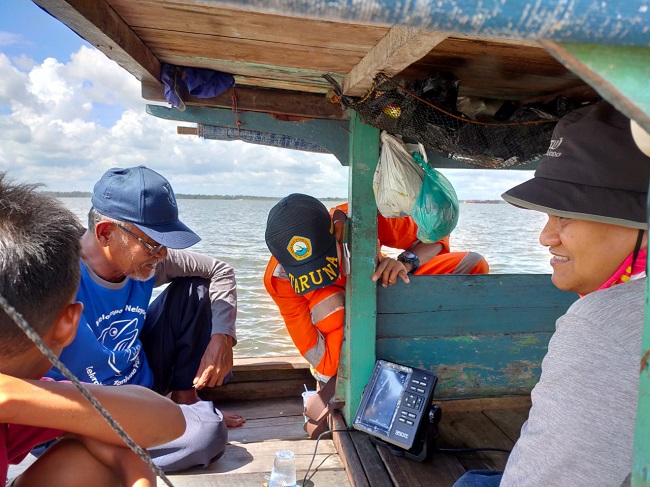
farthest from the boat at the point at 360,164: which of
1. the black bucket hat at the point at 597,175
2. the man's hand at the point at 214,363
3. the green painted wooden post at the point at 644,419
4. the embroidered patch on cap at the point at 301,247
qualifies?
the green painted wooden post at the point at 644,419

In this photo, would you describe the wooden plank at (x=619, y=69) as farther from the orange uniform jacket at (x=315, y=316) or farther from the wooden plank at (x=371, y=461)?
the orange uniform jacket at (x=315, y=316)

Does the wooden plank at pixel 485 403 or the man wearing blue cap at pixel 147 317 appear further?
the wooden plank at pixel 485 403

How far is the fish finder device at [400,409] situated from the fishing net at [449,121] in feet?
3.73

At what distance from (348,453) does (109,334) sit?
1329mm

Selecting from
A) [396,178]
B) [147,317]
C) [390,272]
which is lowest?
[147,317]

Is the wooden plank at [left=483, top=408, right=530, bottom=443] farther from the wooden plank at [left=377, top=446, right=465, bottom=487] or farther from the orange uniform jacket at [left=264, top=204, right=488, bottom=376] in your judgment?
the orange uniform jacket at [left=264, top=204, right=488, bottom=376]

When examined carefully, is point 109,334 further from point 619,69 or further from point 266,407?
point 619,69

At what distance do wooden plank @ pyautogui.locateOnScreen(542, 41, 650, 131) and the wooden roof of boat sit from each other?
55 cm

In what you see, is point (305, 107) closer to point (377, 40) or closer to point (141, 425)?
point (377, 40)

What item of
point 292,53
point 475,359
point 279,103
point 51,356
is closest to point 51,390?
point 51,356

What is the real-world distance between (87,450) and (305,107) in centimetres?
197

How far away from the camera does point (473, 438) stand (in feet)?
8.27

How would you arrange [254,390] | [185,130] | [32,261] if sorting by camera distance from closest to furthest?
[32,261] < [185,130] < [254,390]

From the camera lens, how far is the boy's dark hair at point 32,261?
3.28 feet
